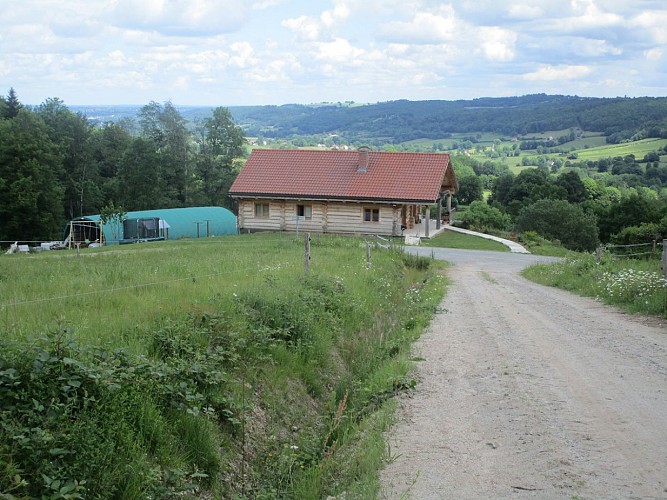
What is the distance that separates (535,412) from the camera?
337 inches

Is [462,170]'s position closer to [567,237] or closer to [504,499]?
[567,237]

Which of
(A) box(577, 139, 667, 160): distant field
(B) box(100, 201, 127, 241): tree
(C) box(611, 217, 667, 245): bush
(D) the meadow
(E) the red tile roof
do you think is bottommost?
(C) box(611, 217, 667, 245): bush

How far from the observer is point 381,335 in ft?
44.6

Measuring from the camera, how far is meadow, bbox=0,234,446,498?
19.4ft

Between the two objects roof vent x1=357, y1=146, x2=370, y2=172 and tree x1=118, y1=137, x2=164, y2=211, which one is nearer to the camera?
roof vent x1=357, y1=146, x2=370, y2=172

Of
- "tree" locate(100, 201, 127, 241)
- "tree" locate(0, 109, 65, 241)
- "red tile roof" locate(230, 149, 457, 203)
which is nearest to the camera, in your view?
"red tile roof" locate(230, 149, 457, 203)

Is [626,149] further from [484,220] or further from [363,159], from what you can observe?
[363,159]

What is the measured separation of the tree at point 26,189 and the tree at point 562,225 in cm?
3823

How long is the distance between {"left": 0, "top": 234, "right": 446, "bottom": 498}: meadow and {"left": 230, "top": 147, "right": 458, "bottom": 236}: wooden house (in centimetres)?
2859

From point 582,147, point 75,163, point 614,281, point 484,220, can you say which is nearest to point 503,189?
point 484,220

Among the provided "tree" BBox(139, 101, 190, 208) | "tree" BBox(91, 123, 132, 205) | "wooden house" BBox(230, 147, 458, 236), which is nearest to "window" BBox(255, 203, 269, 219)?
"wooden house" BBox(230, 147, 458, 236)

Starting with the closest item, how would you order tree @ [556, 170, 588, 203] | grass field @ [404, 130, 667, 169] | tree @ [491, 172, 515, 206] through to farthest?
1. tree @ [556, 170, 588, 203]
2. tree @ [491, 172, 515, 206]
3. grass field @ [404, 130, 667, 169]

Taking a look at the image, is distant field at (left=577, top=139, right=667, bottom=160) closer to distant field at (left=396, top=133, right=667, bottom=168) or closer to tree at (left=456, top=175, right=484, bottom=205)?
distant field at (left=396, top=133, right=667, bottom=168)

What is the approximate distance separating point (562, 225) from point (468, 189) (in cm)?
4373
